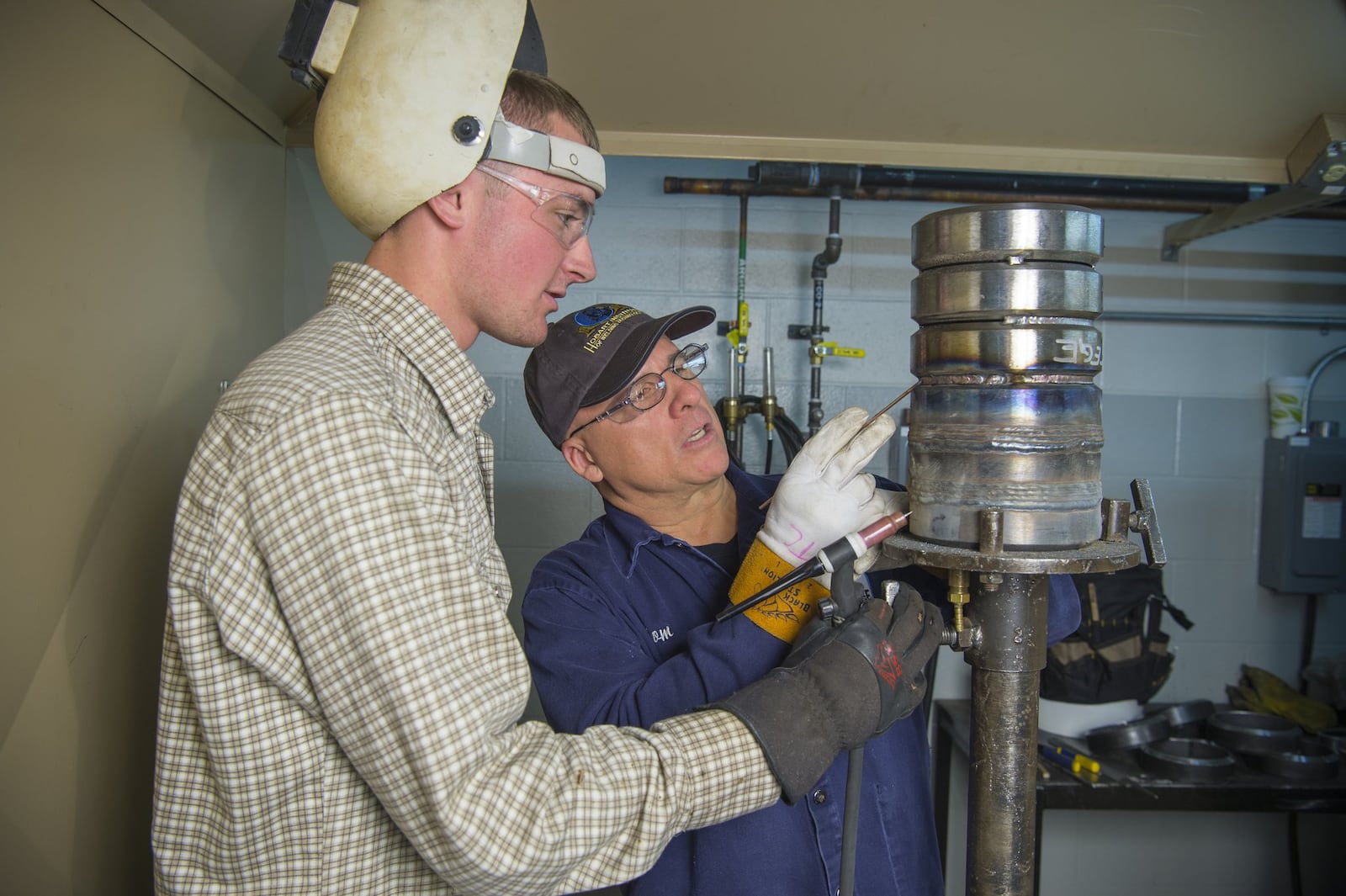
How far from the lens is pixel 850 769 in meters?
0.94

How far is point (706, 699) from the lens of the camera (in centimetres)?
102

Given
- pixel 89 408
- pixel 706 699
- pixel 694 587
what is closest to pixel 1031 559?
pixel 706 699

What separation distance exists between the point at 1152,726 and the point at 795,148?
5.05ft

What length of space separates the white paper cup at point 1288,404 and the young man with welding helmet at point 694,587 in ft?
4.99

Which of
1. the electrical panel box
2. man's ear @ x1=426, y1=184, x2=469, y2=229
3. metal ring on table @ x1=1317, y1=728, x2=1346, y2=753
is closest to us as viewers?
man's ear @ x1=426, y1=184, x2=469, y2=229

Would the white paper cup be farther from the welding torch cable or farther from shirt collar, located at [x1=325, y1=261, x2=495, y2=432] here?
shirt collar, located at [x1=325, y1=261, x2=495, y2=432]

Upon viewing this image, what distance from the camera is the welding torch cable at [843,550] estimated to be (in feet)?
3.15

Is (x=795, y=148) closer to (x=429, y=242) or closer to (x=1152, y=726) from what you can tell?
(x=429, y=242)

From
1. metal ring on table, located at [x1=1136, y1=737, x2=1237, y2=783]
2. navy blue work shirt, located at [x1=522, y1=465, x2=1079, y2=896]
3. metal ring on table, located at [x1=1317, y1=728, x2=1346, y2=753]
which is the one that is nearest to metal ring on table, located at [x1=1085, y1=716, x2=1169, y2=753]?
metal ring on table, located at [x1=1136, y1=737, x2=1237, y2=783]

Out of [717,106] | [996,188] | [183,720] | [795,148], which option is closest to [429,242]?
[183,720]

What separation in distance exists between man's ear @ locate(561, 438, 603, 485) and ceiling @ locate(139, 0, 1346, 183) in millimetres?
665

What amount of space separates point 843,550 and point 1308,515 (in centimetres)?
185

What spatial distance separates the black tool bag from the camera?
80.4 inches

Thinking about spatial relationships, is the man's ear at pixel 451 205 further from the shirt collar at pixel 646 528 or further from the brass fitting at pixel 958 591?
the brass fitting at pixel 958 591
